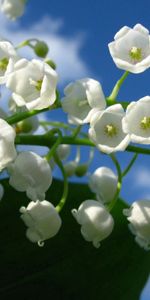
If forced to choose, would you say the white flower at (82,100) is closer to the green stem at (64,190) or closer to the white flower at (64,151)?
the green stem at (64,190)

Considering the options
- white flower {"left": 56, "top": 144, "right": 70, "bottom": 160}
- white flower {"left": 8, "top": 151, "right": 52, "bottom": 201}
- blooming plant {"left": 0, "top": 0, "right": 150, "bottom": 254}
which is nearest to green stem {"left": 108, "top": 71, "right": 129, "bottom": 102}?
blooming plant {"left": 0, "top": 0, "right": 150, "bottom": 254}

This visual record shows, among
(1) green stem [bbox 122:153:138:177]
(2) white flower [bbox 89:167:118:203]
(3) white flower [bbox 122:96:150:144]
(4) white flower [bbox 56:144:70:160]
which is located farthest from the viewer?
(4) white flower [bbox 56:144:70:160]

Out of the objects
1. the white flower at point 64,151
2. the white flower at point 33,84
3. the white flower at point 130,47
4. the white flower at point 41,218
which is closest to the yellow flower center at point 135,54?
the white flower at point 130,47

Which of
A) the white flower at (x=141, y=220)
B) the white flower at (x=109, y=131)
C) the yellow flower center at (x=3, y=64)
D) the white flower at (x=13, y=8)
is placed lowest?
the white flower at (x=141, y=220)

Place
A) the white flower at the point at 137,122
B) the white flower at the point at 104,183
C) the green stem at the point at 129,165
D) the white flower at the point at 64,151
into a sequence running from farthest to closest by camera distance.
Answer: the white flower at the point at 64,151 → the white flower at the point at 104,183 → the green stem at the point at 129,165 → the white flower at the point at 137,122

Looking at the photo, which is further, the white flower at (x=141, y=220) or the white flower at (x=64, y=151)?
the white flower at (x=64, y=151)

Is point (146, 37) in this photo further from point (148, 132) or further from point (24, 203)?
point (24, 203)

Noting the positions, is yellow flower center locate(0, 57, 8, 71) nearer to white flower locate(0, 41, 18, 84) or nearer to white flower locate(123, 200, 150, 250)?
white flower locate(0, 41, 18, 84)
